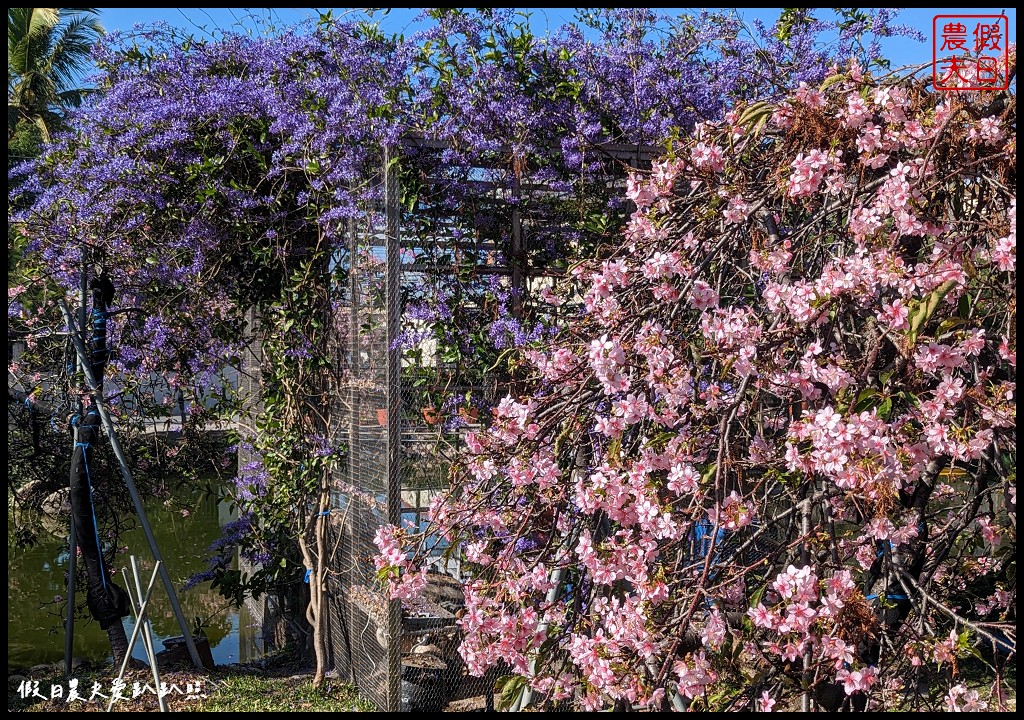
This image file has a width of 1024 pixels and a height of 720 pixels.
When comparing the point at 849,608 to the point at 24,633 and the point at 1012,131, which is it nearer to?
the point at 1012,131

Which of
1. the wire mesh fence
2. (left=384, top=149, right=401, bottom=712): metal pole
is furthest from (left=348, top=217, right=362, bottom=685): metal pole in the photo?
(left=384, top=149, right=401, bottom=712): metal pole

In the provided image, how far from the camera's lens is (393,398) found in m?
3.77

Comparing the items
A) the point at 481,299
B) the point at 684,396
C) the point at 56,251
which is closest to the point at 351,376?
the point at 481,299

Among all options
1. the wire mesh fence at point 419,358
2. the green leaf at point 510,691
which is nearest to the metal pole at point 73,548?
the wire mesh fence at point 419,358

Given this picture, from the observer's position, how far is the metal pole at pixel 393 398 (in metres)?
3.69

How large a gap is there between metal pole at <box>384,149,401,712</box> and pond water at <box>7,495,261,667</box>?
1.89 m

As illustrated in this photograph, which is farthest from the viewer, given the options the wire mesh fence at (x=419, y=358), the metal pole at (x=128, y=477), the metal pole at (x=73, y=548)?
the metal pole at (x=73, y=548)

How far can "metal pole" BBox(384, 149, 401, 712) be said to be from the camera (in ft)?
12.1

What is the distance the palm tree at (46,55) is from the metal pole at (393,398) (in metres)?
12.8

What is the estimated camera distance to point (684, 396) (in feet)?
6.93

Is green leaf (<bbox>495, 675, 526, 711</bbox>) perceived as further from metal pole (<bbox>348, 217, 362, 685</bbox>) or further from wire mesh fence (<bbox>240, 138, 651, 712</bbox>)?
metal pole (<bbox>348, 217, 362, 685</bbox>)

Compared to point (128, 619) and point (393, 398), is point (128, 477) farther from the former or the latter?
point (128, 619)

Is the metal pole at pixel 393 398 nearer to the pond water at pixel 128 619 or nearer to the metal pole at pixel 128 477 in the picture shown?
the metal pole at pixel 128 477

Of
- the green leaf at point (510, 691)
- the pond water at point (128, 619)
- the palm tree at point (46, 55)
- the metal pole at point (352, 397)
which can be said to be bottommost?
the pond water at point (128, 619)
